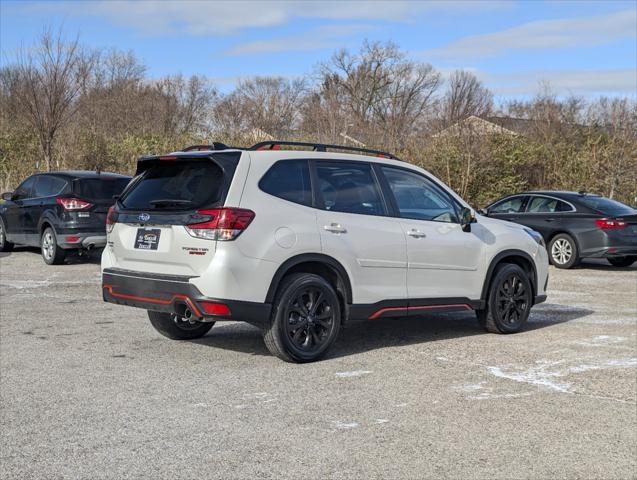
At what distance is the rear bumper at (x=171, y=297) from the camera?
259 inches

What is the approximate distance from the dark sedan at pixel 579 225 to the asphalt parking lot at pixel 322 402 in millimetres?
6000

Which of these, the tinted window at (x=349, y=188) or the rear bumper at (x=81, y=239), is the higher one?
the tinted window at (x=349, y=188)

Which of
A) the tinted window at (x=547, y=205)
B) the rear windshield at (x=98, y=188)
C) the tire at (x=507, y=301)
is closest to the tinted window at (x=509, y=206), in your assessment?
the tinted window at (x=547, y=205)

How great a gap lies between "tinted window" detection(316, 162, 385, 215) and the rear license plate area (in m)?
1.48

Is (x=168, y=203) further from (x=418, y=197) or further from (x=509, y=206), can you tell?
(x=509, y=206)

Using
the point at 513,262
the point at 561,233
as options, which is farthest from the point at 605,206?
the point at 513,262

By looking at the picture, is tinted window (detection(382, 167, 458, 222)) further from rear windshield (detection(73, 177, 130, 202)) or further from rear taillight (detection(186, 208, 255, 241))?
rear windshield (detection(73, 177, 130, 202))

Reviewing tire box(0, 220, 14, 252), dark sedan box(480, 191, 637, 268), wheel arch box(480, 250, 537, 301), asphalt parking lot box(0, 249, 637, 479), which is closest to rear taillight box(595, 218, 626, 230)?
dark sedan box(480, 191, 637, 268)

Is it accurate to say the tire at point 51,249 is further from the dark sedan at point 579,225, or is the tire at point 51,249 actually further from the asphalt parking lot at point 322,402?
the dark sedan at point 579,225

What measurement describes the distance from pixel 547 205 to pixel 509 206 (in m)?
1.08

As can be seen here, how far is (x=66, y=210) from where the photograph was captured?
14.3m

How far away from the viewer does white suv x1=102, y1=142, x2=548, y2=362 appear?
662 cm

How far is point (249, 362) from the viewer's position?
23.5 feet

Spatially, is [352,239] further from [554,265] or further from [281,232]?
[554,265]
